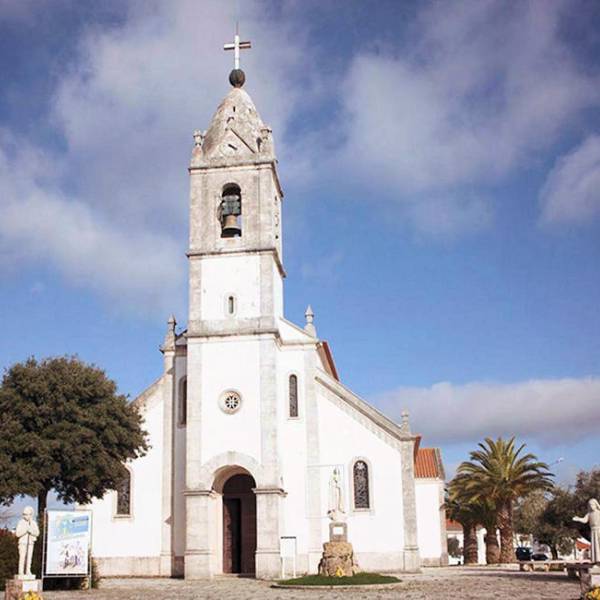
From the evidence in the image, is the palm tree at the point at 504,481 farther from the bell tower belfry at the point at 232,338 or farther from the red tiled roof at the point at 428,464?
the bell tower belfry at the point at 232,338

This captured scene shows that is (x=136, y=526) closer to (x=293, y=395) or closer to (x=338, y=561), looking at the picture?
(x=293, y=395)

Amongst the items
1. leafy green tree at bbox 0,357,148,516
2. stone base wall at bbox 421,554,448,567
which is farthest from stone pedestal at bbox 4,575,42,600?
stone base wall at bbox 421,554,448,567

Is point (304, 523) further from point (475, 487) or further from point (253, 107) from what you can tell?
point (253, 107)

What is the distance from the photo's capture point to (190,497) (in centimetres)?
3097

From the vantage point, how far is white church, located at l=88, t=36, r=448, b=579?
31.8 meters

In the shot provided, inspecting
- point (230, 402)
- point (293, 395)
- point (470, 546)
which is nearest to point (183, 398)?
point (230, 402)

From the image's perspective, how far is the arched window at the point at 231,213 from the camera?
34.4 metres

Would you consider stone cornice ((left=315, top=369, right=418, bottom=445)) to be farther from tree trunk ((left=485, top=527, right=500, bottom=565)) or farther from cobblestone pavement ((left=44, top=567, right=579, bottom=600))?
tree trunk ((left=485, top=527, right=500, bottom=565))

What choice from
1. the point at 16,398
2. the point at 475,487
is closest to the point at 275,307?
the point at 16,398

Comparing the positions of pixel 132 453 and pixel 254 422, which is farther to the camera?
pixel 254 422

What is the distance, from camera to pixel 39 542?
25203mm

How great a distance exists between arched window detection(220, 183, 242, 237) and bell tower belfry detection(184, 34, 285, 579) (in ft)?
0.14

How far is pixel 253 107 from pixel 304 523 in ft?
61.2

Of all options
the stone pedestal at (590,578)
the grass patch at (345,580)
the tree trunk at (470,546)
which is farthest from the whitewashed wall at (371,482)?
the tree trunk at (470,546)
